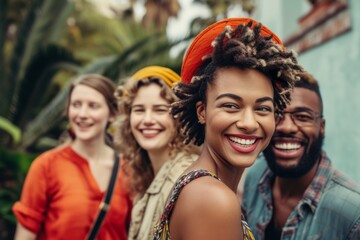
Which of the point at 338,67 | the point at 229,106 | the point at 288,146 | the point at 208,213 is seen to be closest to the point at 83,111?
the point at 288,146

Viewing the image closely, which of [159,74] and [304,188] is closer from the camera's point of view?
[304,188]

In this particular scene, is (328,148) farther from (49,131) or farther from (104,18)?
(104,18)

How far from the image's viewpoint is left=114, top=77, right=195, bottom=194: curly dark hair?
283 centimetres

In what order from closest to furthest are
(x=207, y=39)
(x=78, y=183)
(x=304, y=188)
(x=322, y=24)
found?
(x=207, y=39)
(x=304, y=188)
(x=78, y=183)
(x=322, y=24)

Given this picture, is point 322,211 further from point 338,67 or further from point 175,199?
point 338,67

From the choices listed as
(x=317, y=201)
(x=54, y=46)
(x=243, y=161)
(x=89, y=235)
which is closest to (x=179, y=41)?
(x=54, y=46)

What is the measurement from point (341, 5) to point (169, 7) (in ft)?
53.3

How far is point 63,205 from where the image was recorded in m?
A: 3.12

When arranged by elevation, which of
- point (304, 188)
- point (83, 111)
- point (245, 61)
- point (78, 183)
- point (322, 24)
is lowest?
point (78, 183)

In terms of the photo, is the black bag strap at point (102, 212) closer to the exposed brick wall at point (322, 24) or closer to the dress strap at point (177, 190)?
the dress strap at point (177, 190)

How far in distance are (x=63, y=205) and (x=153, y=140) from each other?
84 cm

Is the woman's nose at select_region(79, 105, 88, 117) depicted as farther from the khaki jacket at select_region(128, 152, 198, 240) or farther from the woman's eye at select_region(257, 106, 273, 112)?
the woman's eye at select_region(257, 106, 273, 112)

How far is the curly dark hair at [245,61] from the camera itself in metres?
1.62

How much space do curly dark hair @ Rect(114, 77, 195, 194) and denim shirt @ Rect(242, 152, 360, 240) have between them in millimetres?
616
